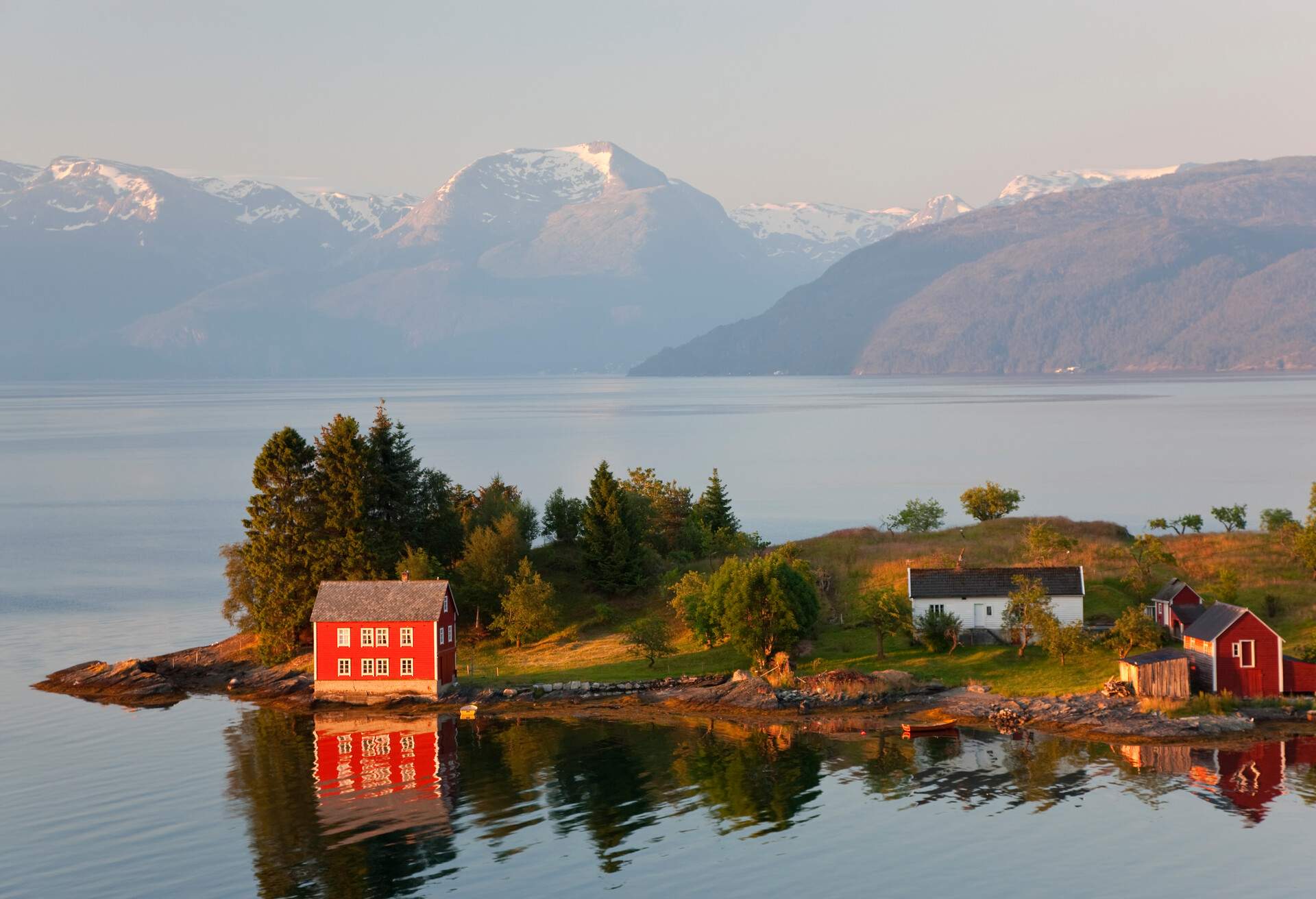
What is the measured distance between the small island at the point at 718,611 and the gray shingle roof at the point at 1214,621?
12.4 inches

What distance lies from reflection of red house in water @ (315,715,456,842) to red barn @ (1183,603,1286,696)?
121 ft

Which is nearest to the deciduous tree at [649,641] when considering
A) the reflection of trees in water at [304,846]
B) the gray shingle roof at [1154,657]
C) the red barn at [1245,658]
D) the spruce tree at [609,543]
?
the spruce tree at [609,543]

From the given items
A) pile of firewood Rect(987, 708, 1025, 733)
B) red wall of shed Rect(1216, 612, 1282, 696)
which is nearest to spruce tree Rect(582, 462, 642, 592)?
pile of firewood Rect(987, 708, 1025, 733)

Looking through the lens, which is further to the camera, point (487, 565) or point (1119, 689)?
point (487, 565)

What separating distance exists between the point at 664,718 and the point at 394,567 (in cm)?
2518

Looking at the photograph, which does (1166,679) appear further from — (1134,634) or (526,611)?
(526,611)

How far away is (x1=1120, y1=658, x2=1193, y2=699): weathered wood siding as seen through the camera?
64.0 metres

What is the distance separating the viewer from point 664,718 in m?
66.9

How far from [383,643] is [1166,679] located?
40.7m

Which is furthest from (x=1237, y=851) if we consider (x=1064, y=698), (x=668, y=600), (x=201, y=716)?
(x=201, y=716)

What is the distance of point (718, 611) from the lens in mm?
75000

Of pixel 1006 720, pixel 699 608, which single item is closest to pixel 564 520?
pixel 699 608

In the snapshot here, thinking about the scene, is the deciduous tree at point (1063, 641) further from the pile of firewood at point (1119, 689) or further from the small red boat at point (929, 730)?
the small red boat at point (929, 730)

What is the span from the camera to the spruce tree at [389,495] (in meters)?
85.1
